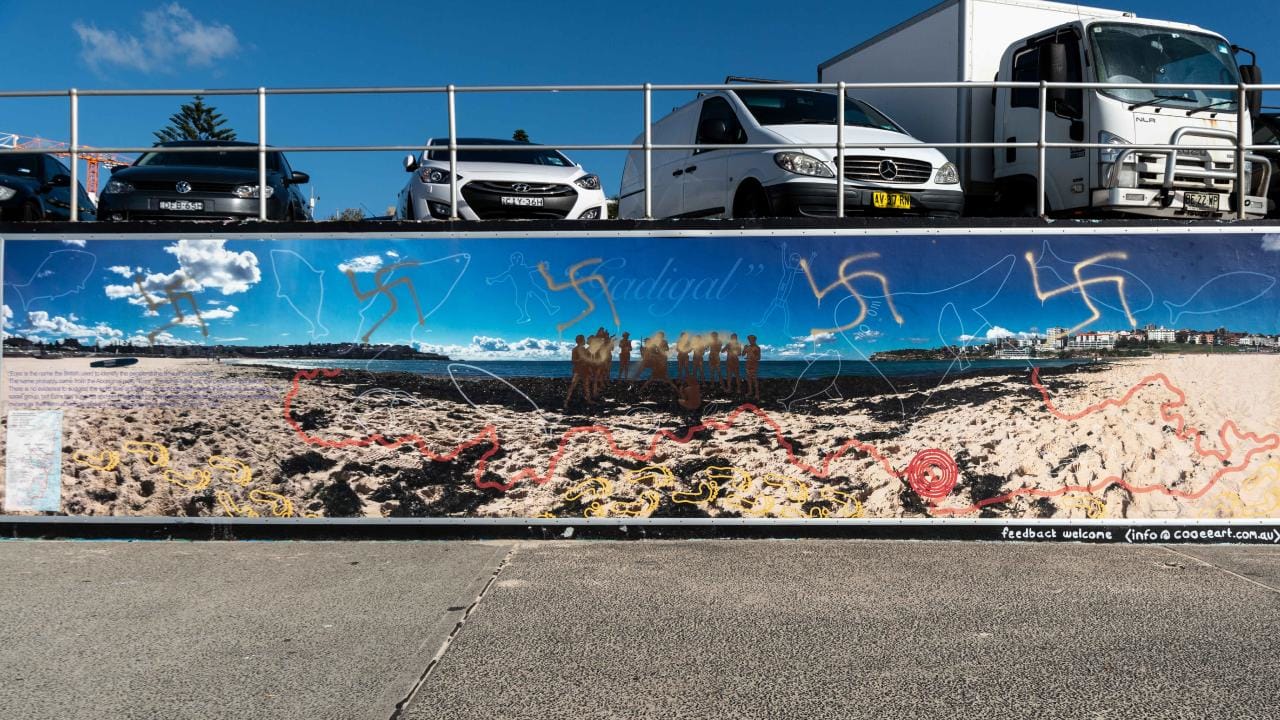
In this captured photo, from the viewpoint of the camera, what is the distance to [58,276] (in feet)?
25.5

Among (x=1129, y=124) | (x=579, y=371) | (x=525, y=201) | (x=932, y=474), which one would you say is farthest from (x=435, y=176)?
(x=1129, y=124)

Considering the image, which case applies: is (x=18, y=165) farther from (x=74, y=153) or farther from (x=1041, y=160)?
(x=1041, y=160)

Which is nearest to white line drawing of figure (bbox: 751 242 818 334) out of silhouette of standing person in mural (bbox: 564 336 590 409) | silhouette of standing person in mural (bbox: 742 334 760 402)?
silhouette of standing person in mural (bbox: 742 334 760 402)

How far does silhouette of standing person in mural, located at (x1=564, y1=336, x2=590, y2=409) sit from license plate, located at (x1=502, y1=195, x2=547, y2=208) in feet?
5.60

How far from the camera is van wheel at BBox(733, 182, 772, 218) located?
8125mm

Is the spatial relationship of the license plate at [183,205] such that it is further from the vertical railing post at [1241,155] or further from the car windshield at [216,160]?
the vertical railing post at [1241,155]

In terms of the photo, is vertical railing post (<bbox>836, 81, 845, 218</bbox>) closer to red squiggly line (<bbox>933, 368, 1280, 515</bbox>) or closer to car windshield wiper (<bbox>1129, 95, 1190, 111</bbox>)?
red squiggly line (<bbox>933, 368, 1280, 515</bbox>)

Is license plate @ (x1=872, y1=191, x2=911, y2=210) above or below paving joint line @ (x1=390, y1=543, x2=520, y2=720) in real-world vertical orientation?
above

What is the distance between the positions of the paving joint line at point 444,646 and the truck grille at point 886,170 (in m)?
4.59

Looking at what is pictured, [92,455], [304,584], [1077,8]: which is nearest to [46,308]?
[92,455]

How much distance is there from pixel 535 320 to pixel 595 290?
0.58m

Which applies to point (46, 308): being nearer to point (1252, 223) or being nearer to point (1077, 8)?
point (1252, 223)

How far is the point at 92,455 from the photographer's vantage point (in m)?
7.64

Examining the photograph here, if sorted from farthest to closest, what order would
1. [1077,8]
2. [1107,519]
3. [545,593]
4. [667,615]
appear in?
[1077,8] < [1107,519] < [545,593] < [667,615]
